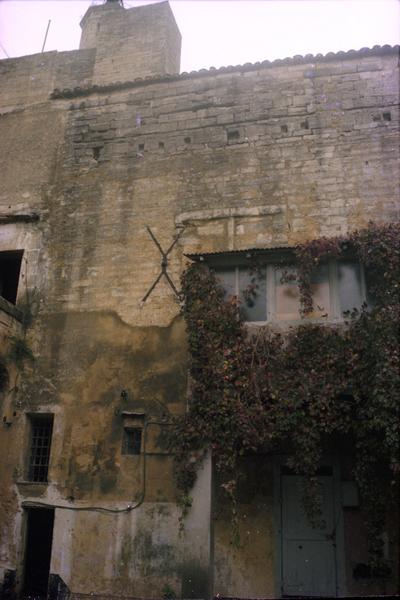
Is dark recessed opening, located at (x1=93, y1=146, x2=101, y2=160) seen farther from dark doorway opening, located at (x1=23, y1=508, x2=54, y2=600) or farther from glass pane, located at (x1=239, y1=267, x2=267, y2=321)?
dark doorway opening, located at (x1=23, y1=508, x2=54, y2=600)

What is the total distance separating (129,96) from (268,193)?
3.98 meters

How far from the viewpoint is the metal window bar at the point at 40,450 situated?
1040 cm

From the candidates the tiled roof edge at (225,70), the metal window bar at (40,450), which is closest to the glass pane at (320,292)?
the tiled roof edge at (225,70)

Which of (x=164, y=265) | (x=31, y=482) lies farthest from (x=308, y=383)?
(x=31, y=482)

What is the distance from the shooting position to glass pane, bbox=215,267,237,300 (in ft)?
31.1

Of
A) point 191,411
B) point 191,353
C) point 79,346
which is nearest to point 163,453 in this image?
point 191,411

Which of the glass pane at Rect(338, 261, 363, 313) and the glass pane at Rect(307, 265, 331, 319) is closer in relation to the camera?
the glass pane at Rect(338, 261, 363, 313)

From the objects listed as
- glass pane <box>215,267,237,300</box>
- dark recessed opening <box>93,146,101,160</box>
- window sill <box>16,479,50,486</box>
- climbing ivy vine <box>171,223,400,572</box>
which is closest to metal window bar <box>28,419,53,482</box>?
window sill <box>16,479,50,486</box>

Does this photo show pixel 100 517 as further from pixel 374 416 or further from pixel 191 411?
pixel 374 416

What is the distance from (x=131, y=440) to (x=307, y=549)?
3.45 metres

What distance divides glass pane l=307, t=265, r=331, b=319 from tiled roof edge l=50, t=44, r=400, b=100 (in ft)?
15.2

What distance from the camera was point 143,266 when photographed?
10.8m

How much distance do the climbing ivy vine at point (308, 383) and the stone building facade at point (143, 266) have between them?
2.66ft

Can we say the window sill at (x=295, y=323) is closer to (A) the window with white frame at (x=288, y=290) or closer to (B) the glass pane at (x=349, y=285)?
(A) the window with white frame at (x=288, y=290)
